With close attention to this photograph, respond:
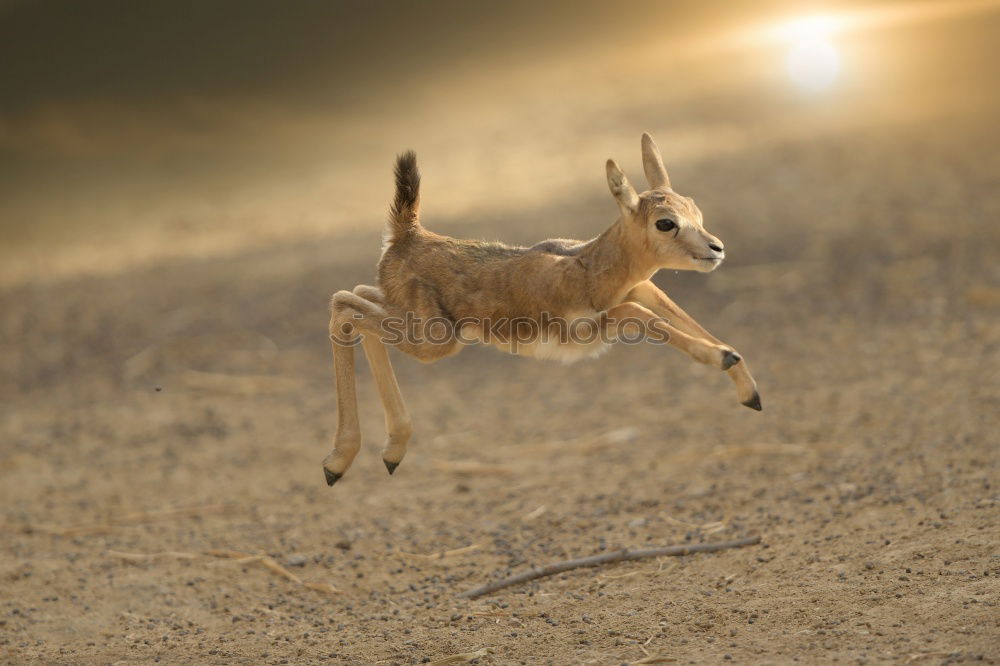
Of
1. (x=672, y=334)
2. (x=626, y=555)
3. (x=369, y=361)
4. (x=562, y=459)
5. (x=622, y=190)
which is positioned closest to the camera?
(x=622, y=190)

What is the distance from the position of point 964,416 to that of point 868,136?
9.53 m

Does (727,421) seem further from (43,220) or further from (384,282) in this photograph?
(43,220)

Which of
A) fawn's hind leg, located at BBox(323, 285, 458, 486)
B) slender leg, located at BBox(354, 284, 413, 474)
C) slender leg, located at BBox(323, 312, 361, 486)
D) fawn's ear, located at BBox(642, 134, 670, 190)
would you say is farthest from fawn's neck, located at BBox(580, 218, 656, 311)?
slender leg, located at BBox(323, 312, 361, 486)

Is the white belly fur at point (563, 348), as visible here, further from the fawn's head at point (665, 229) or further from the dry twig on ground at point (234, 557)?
the dry twig on ground at point (234, 557)

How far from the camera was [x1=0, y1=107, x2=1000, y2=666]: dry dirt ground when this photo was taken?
663 cm

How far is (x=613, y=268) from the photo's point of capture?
5.05 metres

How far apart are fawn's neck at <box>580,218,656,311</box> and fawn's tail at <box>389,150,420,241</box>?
86 centimetres

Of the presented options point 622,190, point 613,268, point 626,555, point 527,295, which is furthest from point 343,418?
point 626,555

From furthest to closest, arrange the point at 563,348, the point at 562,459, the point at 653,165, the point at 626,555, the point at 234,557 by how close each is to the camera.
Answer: the point at 562,459, the point at 234,557, the point at 626,555, the point at 563,348, the point at 653,165

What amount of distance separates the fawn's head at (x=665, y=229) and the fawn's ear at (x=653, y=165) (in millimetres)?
59
